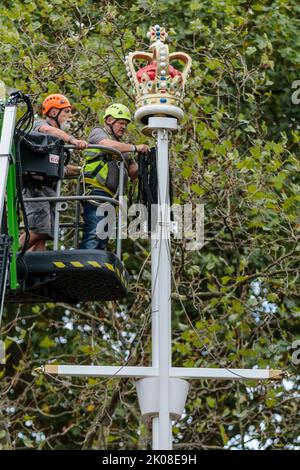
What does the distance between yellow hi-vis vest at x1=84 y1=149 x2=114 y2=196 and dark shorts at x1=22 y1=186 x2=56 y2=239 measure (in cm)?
42

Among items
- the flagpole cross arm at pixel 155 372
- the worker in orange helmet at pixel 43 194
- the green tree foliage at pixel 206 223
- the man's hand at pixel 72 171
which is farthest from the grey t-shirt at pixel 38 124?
the green tree foliage at pixel 206 223

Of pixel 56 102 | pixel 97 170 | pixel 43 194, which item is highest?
pixel 56 102

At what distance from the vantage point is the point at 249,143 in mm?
17969

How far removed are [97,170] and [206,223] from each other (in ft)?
15.6

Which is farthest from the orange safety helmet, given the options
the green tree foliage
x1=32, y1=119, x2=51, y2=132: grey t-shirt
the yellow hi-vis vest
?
the green tree foliage

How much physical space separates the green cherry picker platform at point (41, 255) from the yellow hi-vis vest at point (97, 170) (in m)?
0.11

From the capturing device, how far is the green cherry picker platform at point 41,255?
11.4 meters

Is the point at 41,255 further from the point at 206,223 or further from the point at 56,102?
the point at 206,223

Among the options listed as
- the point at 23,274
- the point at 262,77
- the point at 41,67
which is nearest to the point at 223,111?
the point at 262,77

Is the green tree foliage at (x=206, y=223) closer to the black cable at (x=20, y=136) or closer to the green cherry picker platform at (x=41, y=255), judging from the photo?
the green cherry picker platform at (x=41, y=255)

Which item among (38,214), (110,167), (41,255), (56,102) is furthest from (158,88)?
(41,255)

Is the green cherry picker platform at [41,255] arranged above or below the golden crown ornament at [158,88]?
below

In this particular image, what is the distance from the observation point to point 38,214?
40.5 feet
